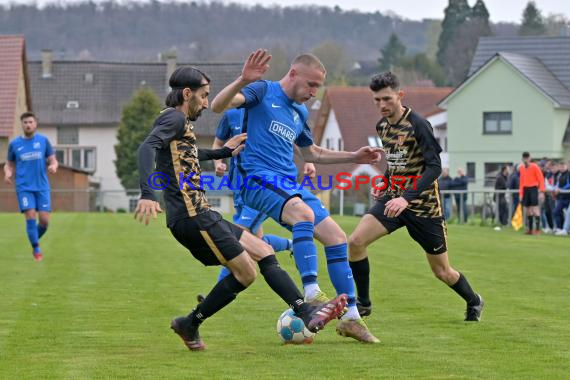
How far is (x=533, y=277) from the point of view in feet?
46.6

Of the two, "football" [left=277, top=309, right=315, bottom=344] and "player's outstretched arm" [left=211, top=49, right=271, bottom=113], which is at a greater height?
"player's outstretched arm" [left=211, top=49, right=271, bottom=113]

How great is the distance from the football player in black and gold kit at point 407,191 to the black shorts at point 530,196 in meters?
16.1

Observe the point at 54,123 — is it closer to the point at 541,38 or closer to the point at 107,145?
the point at 107,145

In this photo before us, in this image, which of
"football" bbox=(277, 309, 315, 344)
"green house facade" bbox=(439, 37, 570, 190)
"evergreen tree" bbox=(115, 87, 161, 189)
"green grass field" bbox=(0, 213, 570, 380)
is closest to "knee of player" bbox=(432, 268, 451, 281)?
"green grass field" bbox=(0, 213, 570, 380)

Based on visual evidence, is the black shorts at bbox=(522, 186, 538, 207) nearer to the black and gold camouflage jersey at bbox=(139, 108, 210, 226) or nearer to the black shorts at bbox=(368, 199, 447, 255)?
the black shorts at bbox=(368, 199, 447, 255)

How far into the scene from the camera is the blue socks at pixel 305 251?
848cm

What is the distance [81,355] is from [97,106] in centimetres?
7790

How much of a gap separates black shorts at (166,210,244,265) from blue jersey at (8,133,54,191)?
923 cm

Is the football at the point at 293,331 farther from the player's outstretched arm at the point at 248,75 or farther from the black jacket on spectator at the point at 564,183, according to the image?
the black jacket on spectator at the point at 564,183

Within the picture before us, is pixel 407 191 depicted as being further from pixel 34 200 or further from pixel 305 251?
pixel 34 200

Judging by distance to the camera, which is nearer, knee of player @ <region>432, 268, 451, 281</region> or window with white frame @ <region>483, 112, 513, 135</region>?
knee of player @ <region>432, 268, 451, 281</region>

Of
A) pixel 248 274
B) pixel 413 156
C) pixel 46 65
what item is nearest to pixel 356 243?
pixel 413 156

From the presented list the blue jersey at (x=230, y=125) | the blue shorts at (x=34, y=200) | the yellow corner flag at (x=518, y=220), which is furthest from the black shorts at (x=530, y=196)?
the blue jersey at (x=230, y=125)

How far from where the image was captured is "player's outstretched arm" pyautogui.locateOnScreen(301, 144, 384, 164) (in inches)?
373
